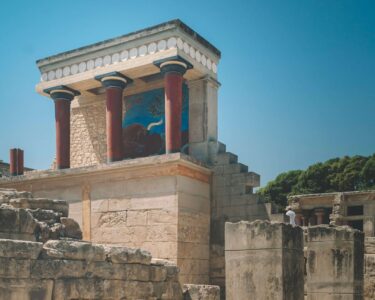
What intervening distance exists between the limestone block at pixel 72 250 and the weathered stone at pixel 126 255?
16cm

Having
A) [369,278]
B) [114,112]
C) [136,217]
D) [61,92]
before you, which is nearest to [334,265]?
[369,278]

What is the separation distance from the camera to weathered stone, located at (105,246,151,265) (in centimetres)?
740

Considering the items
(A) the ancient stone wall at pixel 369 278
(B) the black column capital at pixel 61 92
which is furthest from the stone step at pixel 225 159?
(B) the black column capital at pixel 61 92

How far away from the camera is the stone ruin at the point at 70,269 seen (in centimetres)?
617

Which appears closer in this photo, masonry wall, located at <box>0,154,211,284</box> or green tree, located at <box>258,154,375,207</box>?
masonry wall, located at <box>0,154,211,284</box>

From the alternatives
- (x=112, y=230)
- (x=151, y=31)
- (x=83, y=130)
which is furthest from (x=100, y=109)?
(x=112, y=230)

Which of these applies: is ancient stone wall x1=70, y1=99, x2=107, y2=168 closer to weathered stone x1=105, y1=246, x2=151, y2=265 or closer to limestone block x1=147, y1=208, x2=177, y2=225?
limestone block x1=147, y1=208, x2=177, y2=225

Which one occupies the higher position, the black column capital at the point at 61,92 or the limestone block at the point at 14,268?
the black column capital at the point at 61,92

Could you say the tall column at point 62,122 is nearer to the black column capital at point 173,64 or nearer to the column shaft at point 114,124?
the column shaft at point 114,124

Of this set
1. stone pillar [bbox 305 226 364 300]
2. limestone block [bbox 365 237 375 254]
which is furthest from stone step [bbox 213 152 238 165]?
stone pillar [bbox 305 226 364 300]

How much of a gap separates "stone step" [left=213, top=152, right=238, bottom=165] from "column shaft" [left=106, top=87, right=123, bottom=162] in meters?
2.73

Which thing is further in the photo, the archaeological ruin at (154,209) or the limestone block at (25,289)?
the archaeological ruin at (154,209)

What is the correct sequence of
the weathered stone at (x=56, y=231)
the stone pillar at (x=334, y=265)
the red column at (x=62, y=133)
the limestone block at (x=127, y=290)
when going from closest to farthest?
the limestone block at (x=127, y=290), the stone pillar at (x=334, y=265), the weathered stone at (x=56, y=231), the red column at (x=62, y=133)

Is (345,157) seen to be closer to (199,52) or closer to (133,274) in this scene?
(199,52)
